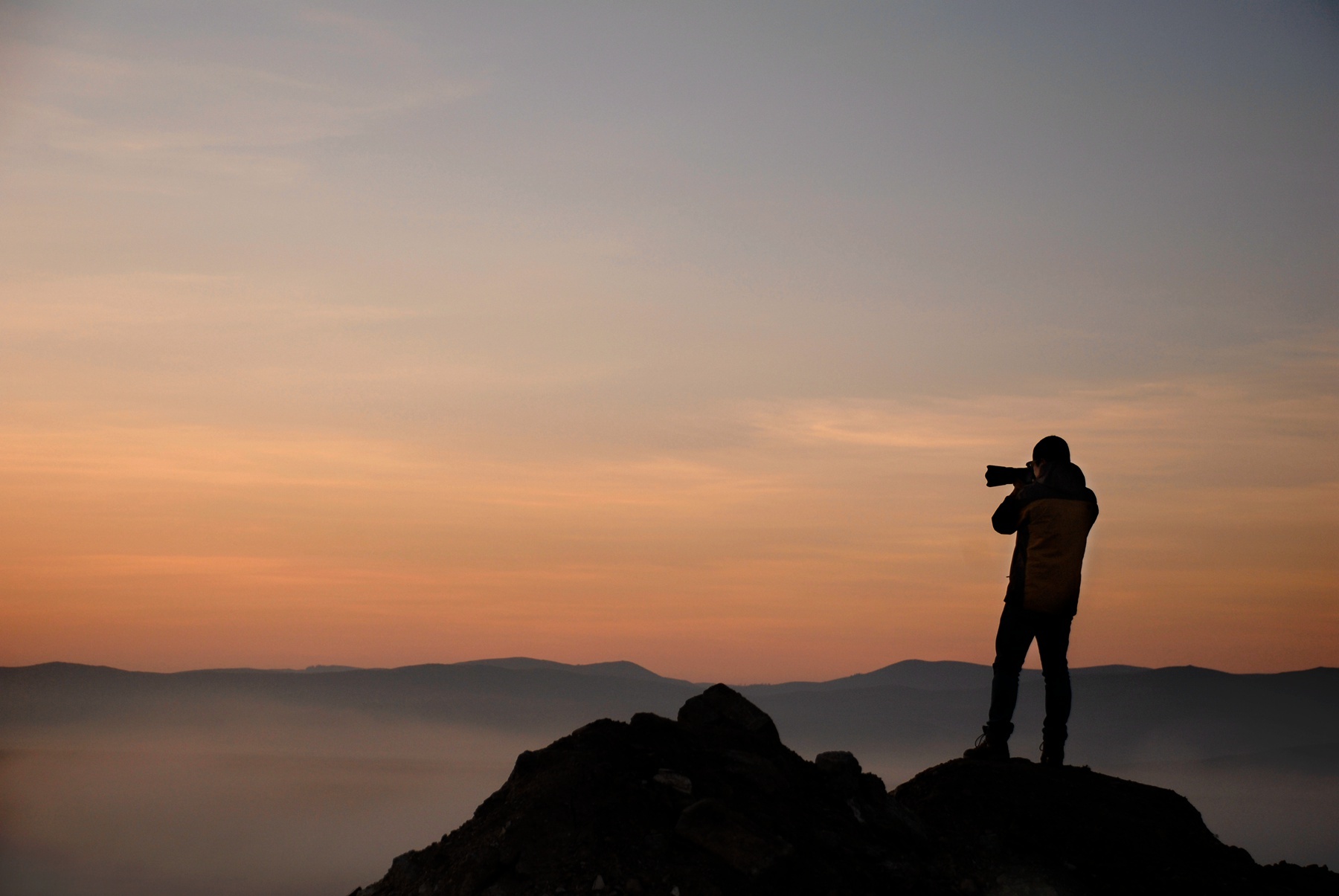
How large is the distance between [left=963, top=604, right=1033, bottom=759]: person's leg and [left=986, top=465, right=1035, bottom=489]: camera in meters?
1.30

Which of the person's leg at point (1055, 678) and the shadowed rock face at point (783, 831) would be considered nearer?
the shadowed rock face at point (783, 831)

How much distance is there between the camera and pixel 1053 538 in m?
10.7

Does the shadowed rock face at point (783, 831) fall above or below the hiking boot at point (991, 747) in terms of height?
below

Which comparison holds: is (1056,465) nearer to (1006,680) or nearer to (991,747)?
(1006,680)

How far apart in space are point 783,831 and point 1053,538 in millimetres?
4204

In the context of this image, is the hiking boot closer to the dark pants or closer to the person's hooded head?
the dark pants

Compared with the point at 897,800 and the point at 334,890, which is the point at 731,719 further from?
the point at 334,890

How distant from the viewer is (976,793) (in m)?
9.82

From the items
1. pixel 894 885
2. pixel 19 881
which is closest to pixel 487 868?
pixel 894 885

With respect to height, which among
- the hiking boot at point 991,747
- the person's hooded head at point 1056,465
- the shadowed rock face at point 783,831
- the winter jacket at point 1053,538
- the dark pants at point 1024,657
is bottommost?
the shadowed rock face at point 783,831

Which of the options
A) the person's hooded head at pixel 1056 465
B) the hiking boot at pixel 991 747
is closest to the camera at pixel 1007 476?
the person's hooded head at pixel 1056 465

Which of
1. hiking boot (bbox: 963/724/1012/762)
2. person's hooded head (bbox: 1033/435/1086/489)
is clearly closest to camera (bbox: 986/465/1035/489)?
person's hooded head (bbox: 1033/435/1086/489)

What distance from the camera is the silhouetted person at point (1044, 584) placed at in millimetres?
10758

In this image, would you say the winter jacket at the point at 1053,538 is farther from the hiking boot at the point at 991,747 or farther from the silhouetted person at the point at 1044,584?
the hiking boot at the point at 991,747
